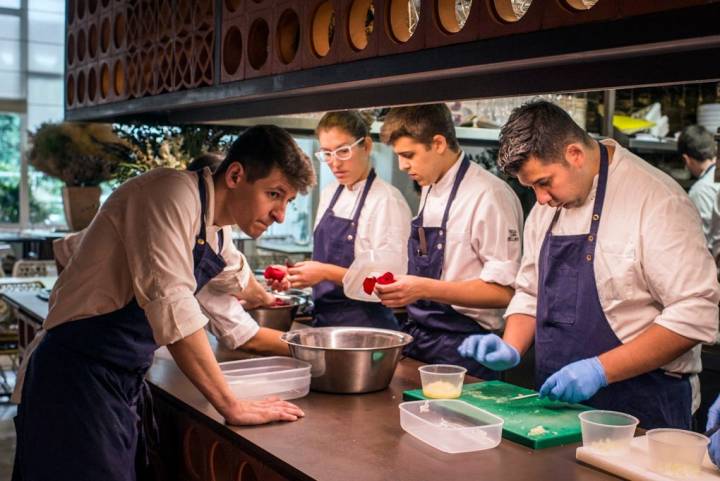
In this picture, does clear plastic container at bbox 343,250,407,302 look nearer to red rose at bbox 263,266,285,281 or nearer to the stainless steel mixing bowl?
red rose at bbox 263,266,285,281

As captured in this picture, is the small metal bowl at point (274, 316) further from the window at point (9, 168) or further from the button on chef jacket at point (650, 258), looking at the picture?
the window at point (9, 168)

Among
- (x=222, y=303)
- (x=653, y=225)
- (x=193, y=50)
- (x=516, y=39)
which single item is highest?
(x=193, y=50)

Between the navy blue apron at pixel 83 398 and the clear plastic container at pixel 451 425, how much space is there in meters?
0.79

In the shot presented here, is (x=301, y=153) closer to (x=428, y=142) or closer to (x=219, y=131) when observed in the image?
(x=428, y=142)

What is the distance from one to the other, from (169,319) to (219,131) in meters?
3.12

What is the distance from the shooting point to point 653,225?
2400 millimetres

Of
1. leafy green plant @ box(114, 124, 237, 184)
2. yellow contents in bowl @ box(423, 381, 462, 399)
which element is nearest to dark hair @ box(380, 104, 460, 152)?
yellow contents in bowl @ box(423, 381, 462, 399)

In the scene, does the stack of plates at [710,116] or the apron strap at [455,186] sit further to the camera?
the stack of plates at [710,116]

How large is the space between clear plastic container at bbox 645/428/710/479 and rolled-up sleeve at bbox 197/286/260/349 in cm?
155

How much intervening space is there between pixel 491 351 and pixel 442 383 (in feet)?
0.82

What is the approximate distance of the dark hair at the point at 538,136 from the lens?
247 cm

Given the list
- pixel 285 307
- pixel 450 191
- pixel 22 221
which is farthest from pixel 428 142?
pixel 22 221

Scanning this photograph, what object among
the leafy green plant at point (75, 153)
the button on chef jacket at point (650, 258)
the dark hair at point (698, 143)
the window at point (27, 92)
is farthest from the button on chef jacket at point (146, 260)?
the window at point (27, 92)

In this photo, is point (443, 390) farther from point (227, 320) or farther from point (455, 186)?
point (455, 186)
